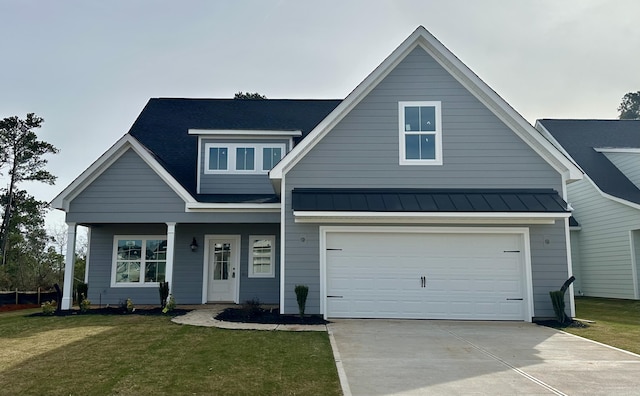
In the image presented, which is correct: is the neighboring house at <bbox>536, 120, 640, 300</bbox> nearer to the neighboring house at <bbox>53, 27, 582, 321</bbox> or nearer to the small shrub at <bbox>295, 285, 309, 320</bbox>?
the neighboring house at <bbox>53, 27, 582, 321</bbox>

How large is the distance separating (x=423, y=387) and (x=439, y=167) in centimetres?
727

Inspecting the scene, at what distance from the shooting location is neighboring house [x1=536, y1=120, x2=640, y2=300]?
15852 mm

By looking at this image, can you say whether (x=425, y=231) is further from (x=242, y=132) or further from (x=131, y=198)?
(x=131, y=198)

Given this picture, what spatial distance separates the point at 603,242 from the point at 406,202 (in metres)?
10.7

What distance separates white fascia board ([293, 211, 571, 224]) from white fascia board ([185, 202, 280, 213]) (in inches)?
74.1

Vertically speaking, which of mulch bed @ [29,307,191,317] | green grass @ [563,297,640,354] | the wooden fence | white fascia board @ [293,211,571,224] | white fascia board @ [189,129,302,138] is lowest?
green grass @ [563,297,640,354]

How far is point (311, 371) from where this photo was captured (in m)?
6.22

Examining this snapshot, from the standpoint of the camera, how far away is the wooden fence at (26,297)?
14.2 m

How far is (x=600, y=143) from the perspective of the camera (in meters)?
19.7

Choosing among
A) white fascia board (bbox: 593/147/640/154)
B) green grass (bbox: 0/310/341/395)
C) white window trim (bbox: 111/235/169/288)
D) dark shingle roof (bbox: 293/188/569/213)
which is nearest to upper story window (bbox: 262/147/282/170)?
dark shingle roof (bbox: 293/188/569/213)

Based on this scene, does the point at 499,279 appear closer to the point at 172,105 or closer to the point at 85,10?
the point at 85,10

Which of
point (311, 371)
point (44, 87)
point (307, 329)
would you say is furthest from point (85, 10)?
point (311, 371)

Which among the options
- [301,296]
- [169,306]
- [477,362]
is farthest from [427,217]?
[169,306]

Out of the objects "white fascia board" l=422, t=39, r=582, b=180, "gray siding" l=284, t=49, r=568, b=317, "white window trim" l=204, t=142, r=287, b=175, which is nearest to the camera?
"white fascia board" l=422, t=39, r=582, b=180
